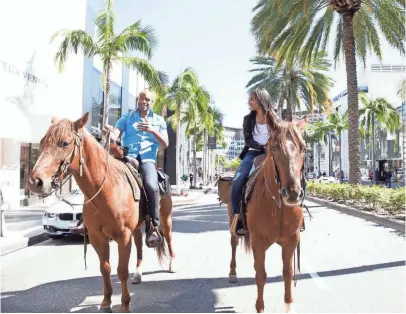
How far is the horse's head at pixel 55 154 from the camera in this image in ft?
10.9

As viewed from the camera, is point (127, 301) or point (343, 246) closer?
point (127, 301)

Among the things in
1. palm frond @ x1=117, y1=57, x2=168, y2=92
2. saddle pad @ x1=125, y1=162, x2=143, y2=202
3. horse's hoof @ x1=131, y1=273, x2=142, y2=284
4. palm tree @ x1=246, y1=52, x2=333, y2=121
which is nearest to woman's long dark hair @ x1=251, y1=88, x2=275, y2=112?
saddle pad @ x1=125, y1=162, x2=143, y2=202

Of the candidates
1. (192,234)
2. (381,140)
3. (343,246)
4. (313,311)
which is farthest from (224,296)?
(381,140)

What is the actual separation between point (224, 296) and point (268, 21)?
14693mm

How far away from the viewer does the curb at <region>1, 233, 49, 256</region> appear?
332 inches

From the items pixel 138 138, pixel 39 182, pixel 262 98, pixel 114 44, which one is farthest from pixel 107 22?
pixel 39 182

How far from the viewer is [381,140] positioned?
6284 cm

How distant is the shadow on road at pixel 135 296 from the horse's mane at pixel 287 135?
7.34 feet

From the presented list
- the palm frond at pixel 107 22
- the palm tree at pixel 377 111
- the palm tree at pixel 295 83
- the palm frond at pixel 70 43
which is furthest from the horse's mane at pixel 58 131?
the palm tree at pixel 377 111

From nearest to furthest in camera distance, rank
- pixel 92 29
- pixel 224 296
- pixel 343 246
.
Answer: pixel 224 296 → pixel 343 246 → pixel 92 29

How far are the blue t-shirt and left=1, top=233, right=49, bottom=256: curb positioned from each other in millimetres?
4862

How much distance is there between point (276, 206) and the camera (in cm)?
413

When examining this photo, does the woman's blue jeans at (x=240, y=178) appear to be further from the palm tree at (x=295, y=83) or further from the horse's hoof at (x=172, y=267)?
the palm tree at (x=295, y=83)

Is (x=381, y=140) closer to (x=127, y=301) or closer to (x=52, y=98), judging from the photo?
(x=52, y=98)
